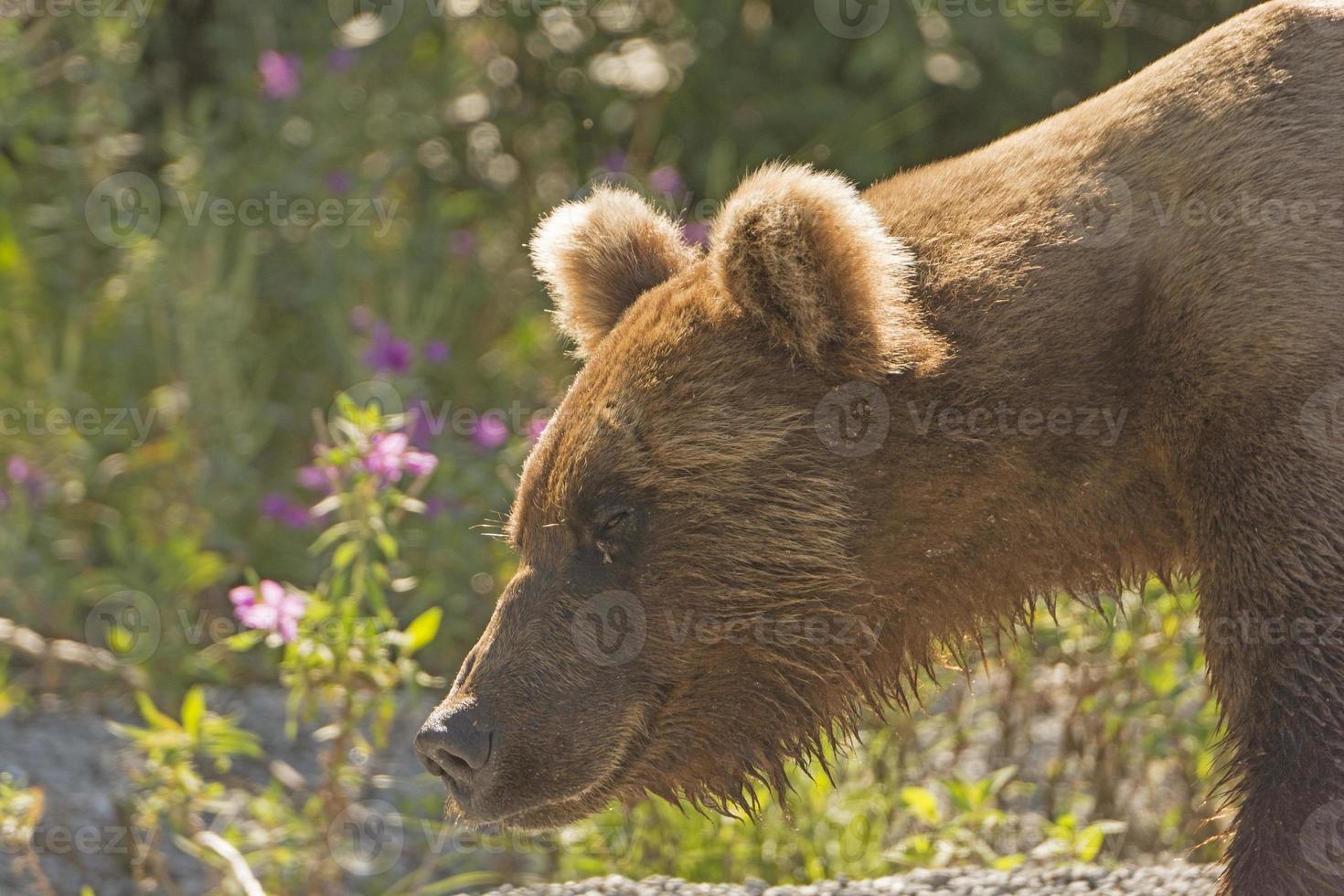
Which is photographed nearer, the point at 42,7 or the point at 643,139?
the point at 42,7

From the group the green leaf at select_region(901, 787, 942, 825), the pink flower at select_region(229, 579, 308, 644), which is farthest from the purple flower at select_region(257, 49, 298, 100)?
the green leaf at select_region(901, 787, 942, 825)

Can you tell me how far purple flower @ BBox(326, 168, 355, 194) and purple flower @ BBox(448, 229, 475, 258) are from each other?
0.53 metres

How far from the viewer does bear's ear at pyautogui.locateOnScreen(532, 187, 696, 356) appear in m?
3.67

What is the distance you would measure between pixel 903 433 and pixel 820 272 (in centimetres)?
37

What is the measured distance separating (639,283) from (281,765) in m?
2.30

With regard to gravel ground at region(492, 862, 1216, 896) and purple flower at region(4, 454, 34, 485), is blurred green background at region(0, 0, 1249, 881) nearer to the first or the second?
purple flower at region(4, 454, 34, 485)

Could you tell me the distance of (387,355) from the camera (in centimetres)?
560

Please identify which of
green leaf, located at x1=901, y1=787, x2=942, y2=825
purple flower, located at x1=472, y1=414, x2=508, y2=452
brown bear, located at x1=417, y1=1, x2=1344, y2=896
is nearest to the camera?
brown bear, located at x1=417, y1=1, x2=1344, y2=896

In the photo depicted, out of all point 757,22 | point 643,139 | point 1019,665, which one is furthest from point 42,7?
point 1019,665

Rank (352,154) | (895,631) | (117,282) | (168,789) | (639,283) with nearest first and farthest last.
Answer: (895,631) → (639,283) → (168,789) → (117,282) → (352,154)

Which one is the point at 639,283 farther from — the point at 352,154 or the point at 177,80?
the point at 177,80

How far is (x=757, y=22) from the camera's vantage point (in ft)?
26.6

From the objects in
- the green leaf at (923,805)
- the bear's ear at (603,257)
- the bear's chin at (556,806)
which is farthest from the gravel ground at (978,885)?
the bear's ear at (603,257)

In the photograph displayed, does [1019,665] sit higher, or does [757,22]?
[757,22]
